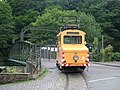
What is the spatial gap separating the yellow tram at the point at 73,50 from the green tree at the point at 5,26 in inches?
1835

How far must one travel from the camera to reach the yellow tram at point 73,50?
2066cm

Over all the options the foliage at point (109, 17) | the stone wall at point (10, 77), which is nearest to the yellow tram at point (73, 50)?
the stone wall at point (10, 77)

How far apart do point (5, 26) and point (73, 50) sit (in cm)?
4928

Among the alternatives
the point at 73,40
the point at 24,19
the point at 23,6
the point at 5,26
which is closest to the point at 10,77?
the point at 73,40

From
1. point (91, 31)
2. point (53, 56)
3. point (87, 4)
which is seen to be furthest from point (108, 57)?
point (87, 4)

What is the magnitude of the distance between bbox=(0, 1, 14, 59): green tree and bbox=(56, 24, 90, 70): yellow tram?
1835 inches

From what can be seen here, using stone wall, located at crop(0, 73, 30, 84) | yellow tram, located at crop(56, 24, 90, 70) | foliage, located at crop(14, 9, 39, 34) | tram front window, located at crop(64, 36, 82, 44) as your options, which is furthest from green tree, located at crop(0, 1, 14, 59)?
stone wall, located at crop(0, 73, 30, 84)

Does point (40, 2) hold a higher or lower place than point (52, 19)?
higher

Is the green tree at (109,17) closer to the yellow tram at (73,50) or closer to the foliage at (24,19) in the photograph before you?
the foliage at (24,19)

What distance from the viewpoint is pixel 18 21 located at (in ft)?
→ 250

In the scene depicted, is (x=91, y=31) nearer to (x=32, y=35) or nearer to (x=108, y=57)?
(x=32, y=35)

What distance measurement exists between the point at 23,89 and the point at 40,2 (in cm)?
7339

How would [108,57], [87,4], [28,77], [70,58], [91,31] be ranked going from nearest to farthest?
[28,77]
[70,58]
[108,57]
[91,31]
[87,4]

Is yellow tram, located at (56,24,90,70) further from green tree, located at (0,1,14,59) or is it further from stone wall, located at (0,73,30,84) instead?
green tree, located at (0,1,14,59)
